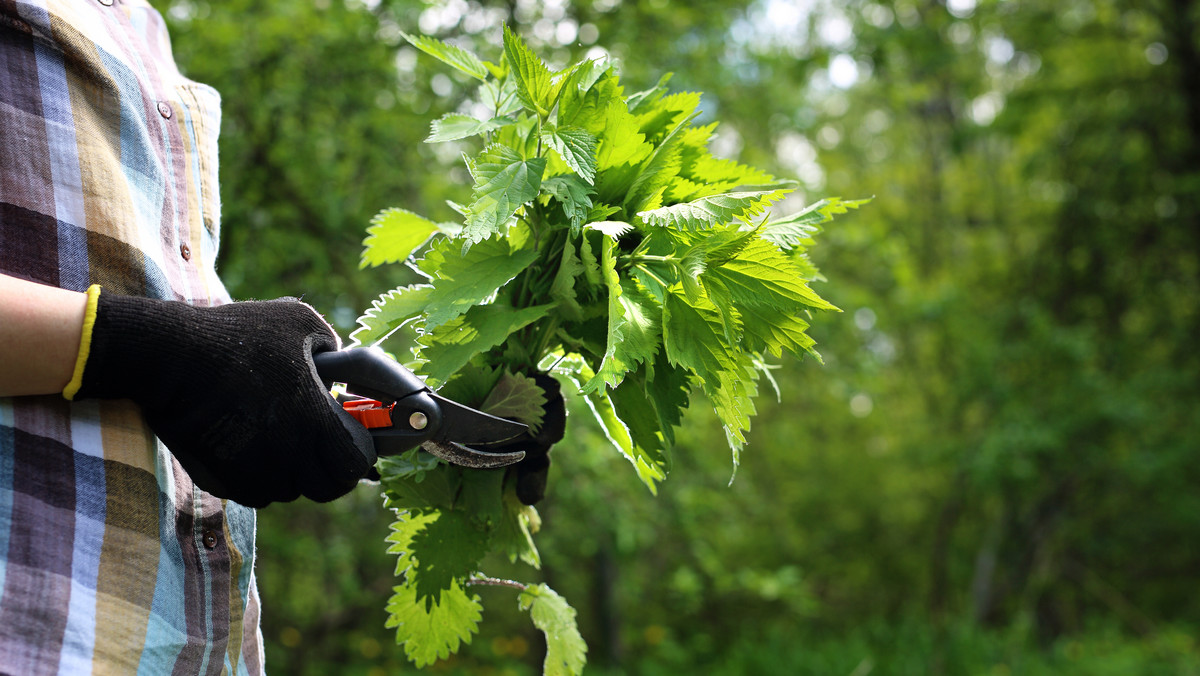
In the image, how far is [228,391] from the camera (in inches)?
38.5

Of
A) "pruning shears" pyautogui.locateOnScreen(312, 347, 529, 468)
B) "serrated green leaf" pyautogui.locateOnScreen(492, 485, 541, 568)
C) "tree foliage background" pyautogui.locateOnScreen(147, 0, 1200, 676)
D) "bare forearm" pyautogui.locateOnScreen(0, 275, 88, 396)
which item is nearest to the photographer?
"bare forearm" pyautogui.locateOnScreen(0, 275, 88, 396)

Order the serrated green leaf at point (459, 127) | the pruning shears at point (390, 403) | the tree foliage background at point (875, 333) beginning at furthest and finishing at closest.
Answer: the tree foliage background at point (875, 333) < the serrated green leaf at point (459, 127) < the pruning shears at point (390, 403)

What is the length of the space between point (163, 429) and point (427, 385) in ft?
1.07

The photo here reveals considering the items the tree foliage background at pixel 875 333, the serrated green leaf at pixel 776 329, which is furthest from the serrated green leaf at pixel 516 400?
the tree foliage background at pixel 875 333

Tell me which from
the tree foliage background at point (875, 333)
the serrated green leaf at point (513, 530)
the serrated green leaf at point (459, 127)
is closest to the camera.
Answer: the serrated green leaf at point (459, 127)

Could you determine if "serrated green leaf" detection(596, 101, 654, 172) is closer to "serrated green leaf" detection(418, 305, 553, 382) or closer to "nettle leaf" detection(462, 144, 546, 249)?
"nettle leaf" detection(462, 144, 546, 249)

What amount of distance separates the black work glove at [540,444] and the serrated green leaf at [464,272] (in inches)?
7.3

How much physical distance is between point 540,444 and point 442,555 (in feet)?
0.76

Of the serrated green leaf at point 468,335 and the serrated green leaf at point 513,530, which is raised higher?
the serrated green leaf at point 468,335

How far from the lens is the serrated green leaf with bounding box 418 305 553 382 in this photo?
1.21m

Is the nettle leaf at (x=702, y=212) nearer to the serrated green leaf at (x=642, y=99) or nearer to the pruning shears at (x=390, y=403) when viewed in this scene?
the serrated green leaf at (x=642, y=99)

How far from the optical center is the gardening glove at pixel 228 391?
3.09 ft

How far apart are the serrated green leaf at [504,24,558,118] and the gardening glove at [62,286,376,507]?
47 centimetres

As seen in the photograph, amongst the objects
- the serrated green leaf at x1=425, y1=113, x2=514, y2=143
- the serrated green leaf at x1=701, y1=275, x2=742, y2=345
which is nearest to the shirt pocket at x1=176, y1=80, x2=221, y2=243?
the serrated green leaf at x1=425, y1=113, x2=514, y2=143
